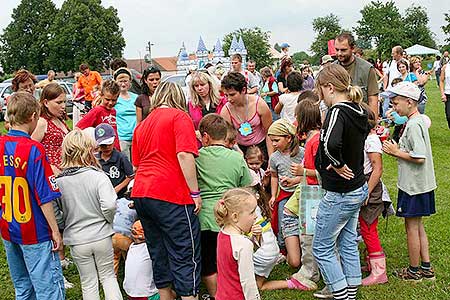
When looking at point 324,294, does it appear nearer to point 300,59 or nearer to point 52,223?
point 52,223

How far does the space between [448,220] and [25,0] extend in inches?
2536

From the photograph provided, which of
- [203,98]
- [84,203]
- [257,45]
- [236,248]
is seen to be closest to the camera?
[236,248]

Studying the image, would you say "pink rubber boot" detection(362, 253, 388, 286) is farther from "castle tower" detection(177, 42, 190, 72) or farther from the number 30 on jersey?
"castle tower" detection(177, 42, 190, 72)

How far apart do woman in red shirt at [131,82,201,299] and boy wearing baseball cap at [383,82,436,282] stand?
1.75 meters

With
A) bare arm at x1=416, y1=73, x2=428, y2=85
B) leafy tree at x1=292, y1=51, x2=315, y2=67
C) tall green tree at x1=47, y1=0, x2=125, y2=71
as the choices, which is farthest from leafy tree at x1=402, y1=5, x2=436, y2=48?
bare arm at x1=416, y1=73, x2=428, y2=85

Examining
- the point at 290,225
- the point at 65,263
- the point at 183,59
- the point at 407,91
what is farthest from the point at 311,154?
the point at 183,59

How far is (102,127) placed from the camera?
4734mm

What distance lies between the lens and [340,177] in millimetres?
3766

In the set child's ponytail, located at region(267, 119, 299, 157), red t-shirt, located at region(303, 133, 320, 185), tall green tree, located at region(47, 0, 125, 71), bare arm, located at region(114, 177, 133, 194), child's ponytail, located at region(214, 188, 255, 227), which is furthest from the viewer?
tall green tree, located at region(47, 0, 125, 71)

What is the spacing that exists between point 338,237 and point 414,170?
2.98 feet

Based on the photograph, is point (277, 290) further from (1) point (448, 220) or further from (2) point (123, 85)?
(2) point (123, 85)

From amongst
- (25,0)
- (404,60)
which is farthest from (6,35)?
(404,60)

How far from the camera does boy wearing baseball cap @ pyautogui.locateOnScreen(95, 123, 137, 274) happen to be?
4.38 meters

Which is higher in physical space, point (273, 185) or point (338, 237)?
point (273, 185)
